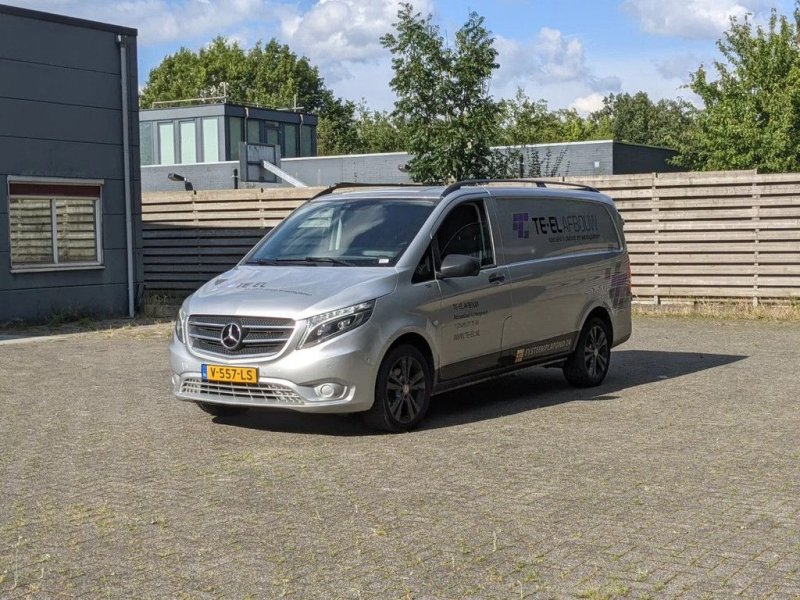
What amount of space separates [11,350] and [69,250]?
470 cm

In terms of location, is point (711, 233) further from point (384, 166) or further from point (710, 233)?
point (384, 166)

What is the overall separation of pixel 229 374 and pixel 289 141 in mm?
47996

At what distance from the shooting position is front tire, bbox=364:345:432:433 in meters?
9.16

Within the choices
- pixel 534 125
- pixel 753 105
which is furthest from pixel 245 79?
pixel 753 105

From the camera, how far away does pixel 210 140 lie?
52625mm

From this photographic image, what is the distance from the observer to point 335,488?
7.38m

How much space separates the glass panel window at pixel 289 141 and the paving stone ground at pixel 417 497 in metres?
44.7

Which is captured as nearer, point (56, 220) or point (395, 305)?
point (395, 305)

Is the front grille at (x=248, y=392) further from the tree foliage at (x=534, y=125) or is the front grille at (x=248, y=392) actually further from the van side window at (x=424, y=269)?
the tree foliage at (x=534, y=125)

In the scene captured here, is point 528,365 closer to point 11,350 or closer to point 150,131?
point 11,350

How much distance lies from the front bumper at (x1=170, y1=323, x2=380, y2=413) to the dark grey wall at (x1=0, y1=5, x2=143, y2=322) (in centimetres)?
1108

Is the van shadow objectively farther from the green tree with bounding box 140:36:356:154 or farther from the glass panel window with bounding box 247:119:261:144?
the green tree with bounding box 140:36:356:154

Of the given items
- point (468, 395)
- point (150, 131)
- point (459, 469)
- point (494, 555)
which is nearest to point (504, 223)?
point (468, 395)

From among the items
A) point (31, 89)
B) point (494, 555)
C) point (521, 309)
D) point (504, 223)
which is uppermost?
point (31, 89)
